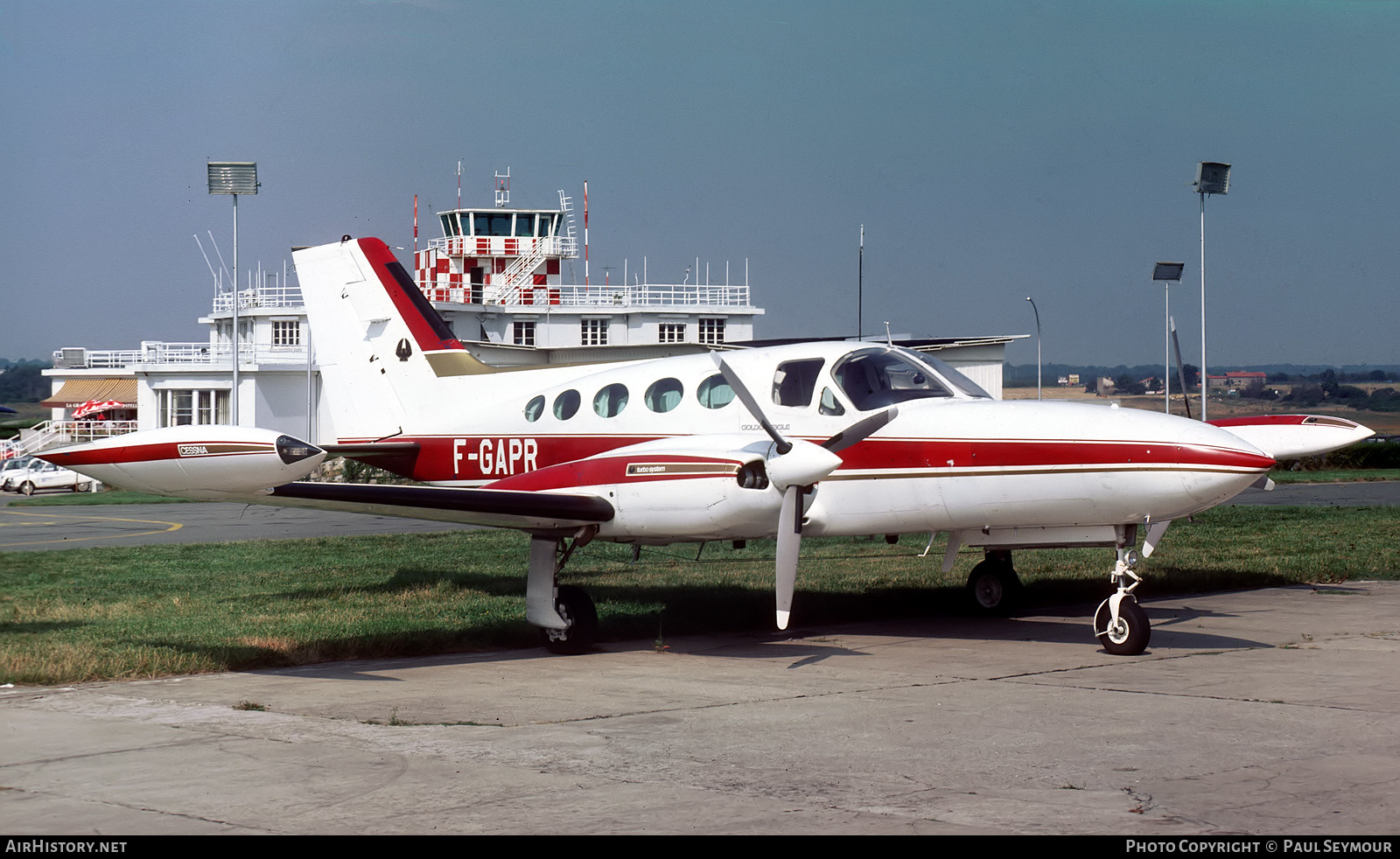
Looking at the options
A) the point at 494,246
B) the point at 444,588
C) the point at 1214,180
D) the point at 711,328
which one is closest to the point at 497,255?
the point at 494,246

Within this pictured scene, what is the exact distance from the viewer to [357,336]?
17203 mm

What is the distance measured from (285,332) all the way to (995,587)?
56.0 meters

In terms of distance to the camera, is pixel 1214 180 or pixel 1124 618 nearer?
pixel 1124 618

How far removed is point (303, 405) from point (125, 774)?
170ft

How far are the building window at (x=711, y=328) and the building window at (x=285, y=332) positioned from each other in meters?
21.2

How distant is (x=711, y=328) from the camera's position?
67.0 metres

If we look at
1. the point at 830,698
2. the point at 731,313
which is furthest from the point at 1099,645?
the point at 731,313

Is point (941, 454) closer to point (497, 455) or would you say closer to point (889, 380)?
point (889, 380)

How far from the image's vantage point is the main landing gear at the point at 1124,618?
37.0 feet

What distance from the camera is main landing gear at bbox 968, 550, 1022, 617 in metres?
14.8

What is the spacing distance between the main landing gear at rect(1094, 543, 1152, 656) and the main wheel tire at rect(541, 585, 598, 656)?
496cm

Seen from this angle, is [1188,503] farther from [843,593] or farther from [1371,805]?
[843,593]

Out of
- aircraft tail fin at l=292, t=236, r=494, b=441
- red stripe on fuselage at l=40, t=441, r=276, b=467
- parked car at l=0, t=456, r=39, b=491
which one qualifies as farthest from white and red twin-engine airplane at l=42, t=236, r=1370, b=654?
parked car at l=0, t=456, r=39, b=491

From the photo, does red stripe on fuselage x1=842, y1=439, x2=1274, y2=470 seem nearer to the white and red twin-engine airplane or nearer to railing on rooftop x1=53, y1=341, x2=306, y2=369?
the white and red twin-engine airplane
